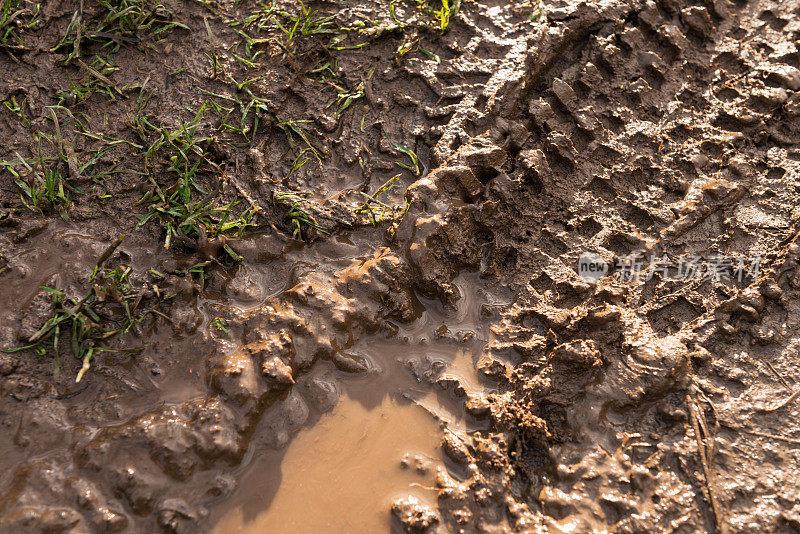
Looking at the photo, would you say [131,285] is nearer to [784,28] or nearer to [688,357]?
[688,357]

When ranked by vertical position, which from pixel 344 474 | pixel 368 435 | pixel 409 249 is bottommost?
pixel 344 474

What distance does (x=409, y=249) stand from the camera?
277 cm

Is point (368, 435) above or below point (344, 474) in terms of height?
above

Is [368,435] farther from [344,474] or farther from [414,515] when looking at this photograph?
[414,515]

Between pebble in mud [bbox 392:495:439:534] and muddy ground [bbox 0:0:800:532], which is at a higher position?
muddy ground [bbox 0:0:800:532]

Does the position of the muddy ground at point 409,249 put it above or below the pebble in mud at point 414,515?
above

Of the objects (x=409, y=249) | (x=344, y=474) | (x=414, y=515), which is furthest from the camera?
(x=409, y=249)

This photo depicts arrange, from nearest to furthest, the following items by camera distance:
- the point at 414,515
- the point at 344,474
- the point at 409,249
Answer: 1. the point at 414,515
2. the point at 344,474
3. the point at 409,249

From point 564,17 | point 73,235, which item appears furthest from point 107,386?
point 564,17

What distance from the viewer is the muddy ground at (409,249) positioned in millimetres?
2271

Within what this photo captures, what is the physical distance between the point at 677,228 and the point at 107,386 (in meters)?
2.85

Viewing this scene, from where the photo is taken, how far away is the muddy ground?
2.27 metres

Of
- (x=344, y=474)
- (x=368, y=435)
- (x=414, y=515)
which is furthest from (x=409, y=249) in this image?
(x=414, y=515)

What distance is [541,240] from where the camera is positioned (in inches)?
115
